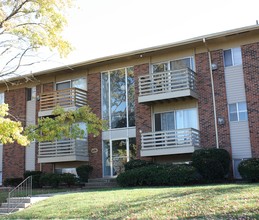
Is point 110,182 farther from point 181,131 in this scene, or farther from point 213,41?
point 213,41

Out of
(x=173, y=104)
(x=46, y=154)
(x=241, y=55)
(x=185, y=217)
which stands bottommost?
(x=185, y=217)

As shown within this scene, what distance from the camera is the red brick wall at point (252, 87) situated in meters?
19.3

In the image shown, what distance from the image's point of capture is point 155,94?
2095cm

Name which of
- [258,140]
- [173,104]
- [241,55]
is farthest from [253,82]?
[173,104]

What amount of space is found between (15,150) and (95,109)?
6738 millimetres

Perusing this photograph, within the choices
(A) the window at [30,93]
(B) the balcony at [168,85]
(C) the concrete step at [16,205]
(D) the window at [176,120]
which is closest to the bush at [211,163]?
(D) the window at [176,120]

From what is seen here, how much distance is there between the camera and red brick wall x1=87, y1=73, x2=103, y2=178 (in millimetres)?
23000

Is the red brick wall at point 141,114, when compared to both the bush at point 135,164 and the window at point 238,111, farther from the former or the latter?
the window at point 238,111

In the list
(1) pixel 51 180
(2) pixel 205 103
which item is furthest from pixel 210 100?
(1) pixel 51 180

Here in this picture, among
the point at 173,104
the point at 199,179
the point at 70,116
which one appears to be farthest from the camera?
the point at 173,104

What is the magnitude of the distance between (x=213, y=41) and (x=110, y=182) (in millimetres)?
9344

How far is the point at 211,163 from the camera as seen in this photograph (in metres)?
18.2

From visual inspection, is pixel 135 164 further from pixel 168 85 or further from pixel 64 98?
pixel 64 98

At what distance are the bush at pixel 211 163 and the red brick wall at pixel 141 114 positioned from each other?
13.4 ft
